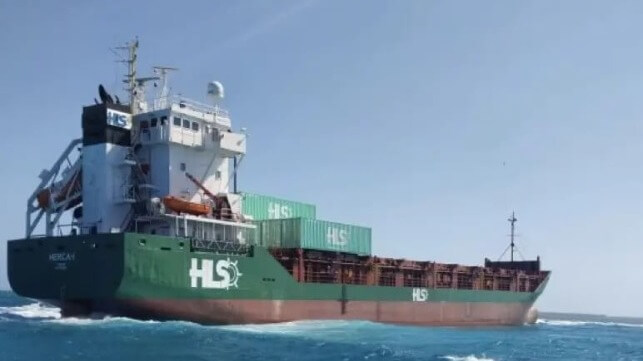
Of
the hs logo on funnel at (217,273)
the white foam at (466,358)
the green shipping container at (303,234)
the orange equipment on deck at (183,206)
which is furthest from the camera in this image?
the green shipping container at (303,234)

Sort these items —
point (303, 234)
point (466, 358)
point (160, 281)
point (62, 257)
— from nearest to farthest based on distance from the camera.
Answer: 1. point (466, 358)
2. point (160, 281)
3. point (62, 257)
4. point (303, 234)

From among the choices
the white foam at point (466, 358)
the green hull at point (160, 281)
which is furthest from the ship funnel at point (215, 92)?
the white foam at point (466, 358)

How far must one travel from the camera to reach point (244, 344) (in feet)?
78.9

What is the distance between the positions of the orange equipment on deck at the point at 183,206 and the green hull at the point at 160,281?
2044 millimetres

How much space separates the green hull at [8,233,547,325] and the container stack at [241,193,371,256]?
2494 mm

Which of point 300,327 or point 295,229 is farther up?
point 295,229

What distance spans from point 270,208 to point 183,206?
27.6 feet

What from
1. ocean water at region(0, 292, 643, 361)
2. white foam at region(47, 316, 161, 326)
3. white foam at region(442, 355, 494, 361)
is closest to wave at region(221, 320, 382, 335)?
ocean water at region(0, 292, 643, 361)

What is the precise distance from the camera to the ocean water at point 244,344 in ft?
68.8

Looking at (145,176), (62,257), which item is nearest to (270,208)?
(145,176)

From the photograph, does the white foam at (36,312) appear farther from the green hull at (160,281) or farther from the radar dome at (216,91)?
the radar dome at (216,91)

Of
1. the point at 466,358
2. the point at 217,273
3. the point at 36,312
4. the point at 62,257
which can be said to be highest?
the point at 62,257

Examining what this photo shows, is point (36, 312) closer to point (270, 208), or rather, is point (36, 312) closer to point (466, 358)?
point (270, 208)

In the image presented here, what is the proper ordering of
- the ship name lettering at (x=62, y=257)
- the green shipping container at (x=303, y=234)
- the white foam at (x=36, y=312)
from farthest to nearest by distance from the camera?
the green shipping container at (x=303, y=234), the white foam at (x=36, y=312), the ship name lettering at (x=62, y=257)
